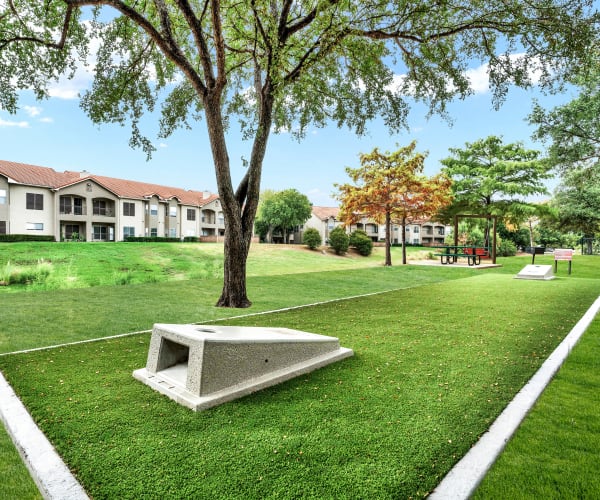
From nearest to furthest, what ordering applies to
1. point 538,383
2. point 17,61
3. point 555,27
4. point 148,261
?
point 538,383, point 555,27, point 17,61, point 148,261

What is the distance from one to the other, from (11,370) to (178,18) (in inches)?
436

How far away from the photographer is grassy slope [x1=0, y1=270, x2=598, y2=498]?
257cm

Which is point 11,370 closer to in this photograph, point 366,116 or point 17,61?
point 17,61

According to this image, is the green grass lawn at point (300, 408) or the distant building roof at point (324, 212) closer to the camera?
the green grass lawn at point (300, 408)

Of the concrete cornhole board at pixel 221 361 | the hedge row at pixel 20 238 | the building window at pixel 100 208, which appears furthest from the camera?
the building window at pixel 100 208

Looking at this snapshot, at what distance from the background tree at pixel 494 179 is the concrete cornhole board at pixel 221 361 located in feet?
108

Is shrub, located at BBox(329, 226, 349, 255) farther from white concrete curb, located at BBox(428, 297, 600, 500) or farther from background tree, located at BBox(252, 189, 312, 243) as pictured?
white concrete curb, located at BBox(428, 297, 600, 500)

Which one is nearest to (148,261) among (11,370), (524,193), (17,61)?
(17,61)

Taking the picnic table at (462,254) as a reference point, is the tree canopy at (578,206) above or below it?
above

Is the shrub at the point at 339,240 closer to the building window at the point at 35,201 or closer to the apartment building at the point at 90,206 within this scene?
the apartment building at the point at 90,206

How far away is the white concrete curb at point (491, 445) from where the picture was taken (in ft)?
8.21

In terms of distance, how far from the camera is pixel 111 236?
130ft

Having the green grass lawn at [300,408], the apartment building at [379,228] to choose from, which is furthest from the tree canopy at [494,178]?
the green grass lawn at [300,408]

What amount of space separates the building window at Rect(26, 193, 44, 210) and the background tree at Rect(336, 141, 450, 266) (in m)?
26.5
